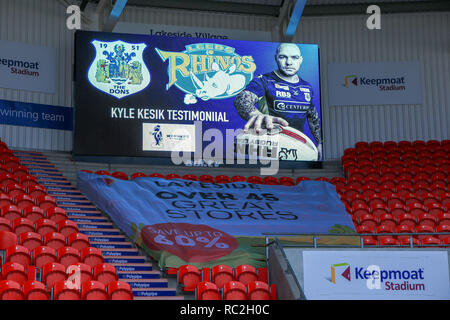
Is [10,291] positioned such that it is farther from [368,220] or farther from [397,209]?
[397,209]

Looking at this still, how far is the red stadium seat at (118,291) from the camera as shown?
366 inches

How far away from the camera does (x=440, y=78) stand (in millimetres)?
19547

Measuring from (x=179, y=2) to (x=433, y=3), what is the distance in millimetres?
7256

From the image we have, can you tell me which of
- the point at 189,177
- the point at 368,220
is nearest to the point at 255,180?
the point at 189,177

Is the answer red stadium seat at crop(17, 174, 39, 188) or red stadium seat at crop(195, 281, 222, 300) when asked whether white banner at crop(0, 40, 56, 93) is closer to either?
red stadium seat at crop(17, 174, 39, 188)

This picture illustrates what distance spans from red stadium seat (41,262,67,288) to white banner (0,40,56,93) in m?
8.59

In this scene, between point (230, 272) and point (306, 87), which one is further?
point (306, 87)

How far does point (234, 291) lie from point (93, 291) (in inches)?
80.9

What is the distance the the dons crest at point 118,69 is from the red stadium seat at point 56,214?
417 centimetres

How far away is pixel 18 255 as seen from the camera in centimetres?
1025

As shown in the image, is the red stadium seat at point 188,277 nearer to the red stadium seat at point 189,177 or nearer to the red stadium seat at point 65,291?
the red stadium seat at point 65,291

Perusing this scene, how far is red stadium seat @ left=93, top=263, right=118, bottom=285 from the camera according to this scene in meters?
10.0

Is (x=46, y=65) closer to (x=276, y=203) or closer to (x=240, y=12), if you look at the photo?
(x=240, y=12)
